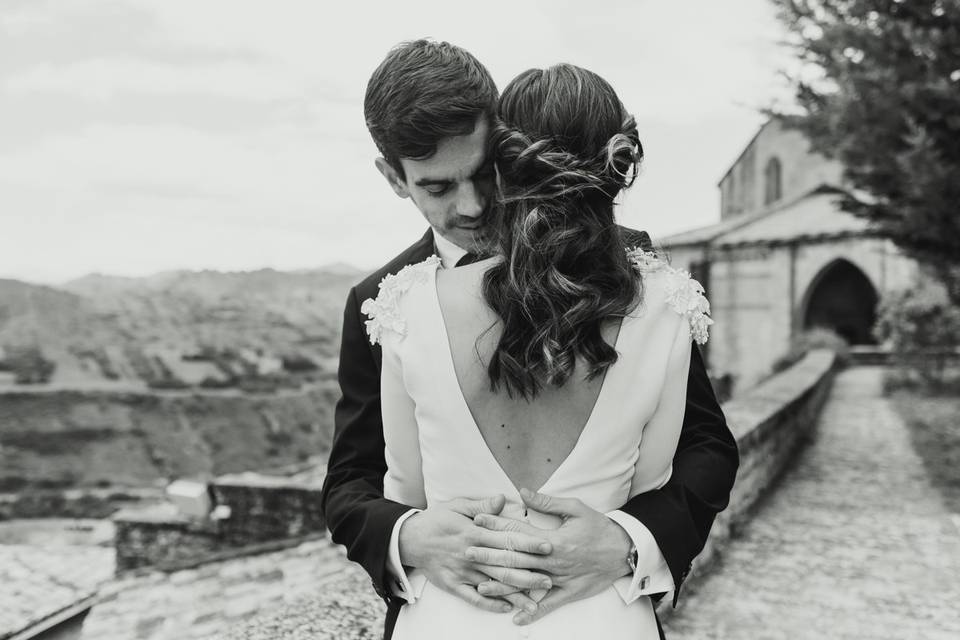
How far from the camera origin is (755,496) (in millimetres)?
6758

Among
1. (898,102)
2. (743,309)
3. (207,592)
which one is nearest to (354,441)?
(207,592)

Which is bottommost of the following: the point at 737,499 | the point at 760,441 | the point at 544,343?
the point at 737,499

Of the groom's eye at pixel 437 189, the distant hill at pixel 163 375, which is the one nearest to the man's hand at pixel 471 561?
the groom's eye at pixel 437 189

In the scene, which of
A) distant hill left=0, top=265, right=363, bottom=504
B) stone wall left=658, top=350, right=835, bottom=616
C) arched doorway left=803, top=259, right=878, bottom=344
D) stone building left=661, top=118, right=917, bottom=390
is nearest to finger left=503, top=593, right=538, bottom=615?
stone wall left=658, top=350, right=835, bottom=616

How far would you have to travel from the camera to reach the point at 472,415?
49.7 inches

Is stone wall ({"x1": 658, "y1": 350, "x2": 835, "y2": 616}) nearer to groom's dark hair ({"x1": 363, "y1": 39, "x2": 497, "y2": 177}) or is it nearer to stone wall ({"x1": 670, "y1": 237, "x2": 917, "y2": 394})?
groom's dark hair ({"x1": 363, "y1": 39, "x2": 497, "y2": 177})

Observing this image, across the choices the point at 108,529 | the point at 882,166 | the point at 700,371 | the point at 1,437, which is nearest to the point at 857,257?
the point at 882,166

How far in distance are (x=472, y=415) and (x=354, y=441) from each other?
0.45 m

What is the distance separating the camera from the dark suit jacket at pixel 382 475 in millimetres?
1423

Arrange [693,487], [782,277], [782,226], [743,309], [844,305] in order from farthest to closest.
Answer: [782,226]
[743,309]
[844,305]
[782,277]
[693,487]

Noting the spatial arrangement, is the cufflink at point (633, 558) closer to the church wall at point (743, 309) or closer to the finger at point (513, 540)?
the finger at point (513, 540)

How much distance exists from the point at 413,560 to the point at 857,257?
2919cm

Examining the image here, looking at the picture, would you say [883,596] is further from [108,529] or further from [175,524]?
[108,529]

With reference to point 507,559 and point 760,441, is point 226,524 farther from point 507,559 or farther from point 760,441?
point 507,559
